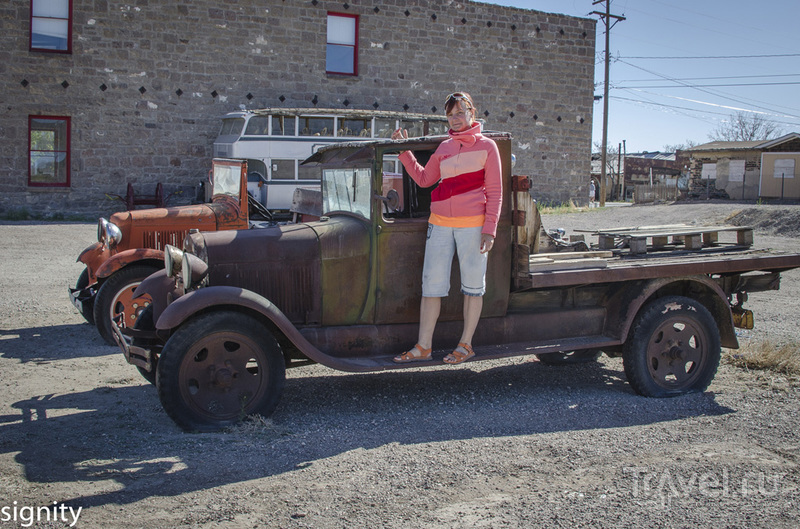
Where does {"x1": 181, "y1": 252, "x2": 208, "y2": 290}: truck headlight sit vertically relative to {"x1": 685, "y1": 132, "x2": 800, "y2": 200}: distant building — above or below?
below

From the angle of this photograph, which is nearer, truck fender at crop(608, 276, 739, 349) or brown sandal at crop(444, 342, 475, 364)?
brown sandal at crop(444, 342, 475, 364)

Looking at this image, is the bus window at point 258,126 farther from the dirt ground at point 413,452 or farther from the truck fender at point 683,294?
the truck fender at point 683,294

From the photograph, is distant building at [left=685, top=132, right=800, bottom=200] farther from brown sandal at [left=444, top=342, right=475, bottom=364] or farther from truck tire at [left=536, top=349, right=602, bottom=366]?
brown sandal at [left=444, top=342, right=475, bottom=364]

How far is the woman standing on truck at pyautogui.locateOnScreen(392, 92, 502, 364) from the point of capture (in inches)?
185

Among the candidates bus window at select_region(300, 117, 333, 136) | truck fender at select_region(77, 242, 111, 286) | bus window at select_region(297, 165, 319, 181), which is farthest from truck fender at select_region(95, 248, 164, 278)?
bus window at select_region(300, 117, 333, 136)

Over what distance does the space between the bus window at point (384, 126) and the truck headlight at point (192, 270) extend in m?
12.5

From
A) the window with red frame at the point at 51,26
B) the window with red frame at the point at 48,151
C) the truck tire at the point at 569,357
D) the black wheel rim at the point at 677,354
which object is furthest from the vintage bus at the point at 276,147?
the black wheel rim at the point at 677,354

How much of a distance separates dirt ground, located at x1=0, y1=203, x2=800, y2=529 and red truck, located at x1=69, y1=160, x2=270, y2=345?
0.61 m

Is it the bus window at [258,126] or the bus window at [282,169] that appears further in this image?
the bus window at [258,126]

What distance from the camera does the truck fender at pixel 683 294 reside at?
17.3 feet

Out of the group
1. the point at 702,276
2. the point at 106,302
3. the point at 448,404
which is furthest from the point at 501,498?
the point at 106,302

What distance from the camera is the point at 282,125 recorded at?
15.4 metres

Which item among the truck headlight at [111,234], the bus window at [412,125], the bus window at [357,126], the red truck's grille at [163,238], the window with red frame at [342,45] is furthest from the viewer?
the window with red frame at [342,45]

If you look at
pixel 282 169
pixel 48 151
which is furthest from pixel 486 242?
pixel 48 151
